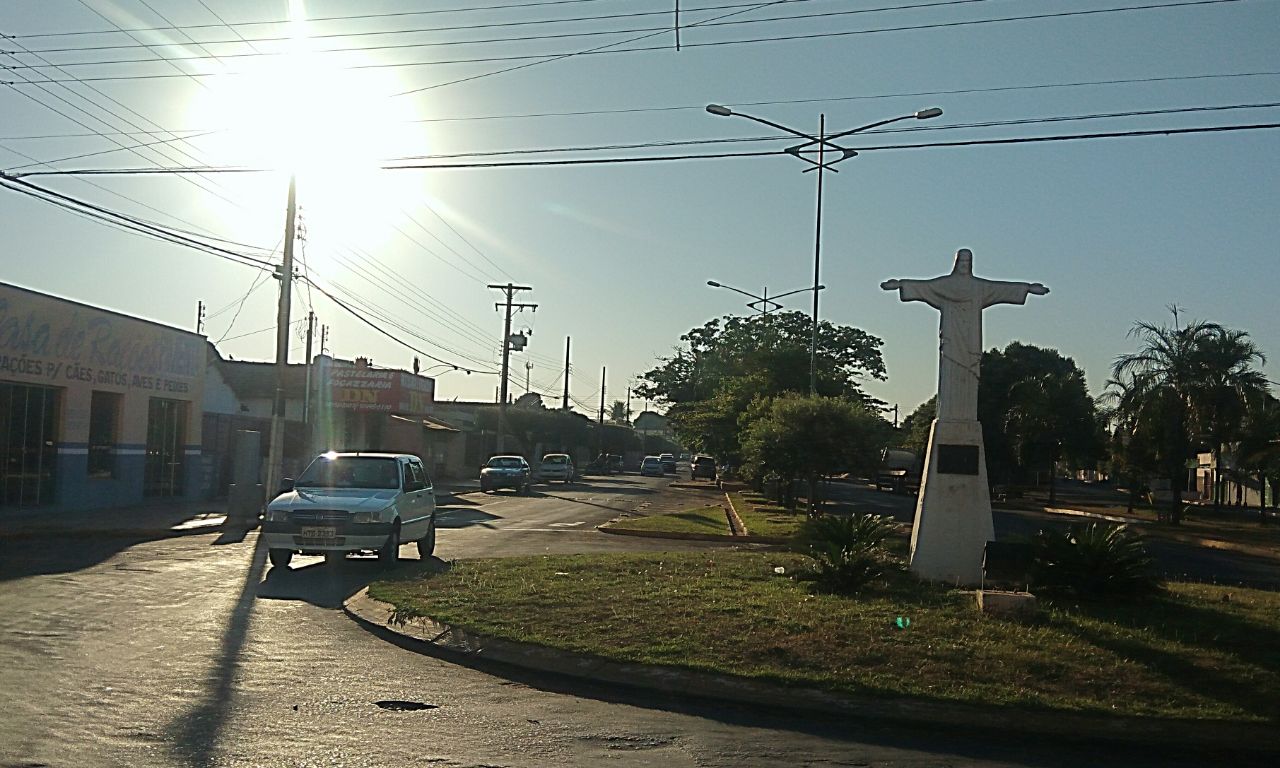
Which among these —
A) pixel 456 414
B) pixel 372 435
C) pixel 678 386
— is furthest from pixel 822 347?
pixel 372 435

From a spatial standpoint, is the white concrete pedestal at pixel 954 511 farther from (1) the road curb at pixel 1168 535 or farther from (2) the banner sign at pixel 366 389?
(2) the banner sign at pixel 366 389

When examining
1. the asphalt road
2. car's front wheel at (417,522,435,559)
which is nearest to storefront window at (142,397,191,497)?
car's front wheel at (417,522,435,559)

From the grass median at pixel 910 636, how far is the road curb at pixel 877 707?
5.9 inches

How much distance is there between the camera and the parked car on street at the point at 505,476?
49656 millimetres

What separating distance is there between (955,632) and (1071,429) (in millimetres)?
52913

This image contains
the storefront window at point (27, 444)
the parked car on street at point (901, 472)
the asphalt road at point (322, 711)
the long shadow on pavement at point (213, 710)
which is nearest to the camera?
the long shadow on pavement at point (213, 710)

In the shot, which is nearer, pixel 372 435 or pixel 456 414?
pixel 372 435

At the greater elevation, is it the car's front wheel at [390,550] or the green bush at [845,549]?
the green bush at [845,549]

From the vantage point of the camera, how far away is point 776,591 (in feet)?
44.7

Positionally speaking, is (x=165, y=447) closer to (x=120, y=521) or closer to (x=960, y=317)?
(x=120, y=521)

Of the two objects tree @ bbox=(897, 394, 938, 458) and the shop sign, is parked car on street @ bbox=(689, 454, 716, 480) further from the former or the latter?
the shop sign

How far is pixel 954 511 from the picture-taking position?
14703 mm

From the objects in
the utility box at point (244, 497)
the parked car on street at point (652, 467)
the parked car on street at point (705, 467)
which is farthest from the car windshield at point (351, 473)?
the parked car on street at point (652, 467)

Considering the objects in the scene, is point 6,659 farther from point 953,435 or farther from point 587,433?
point 587,433
